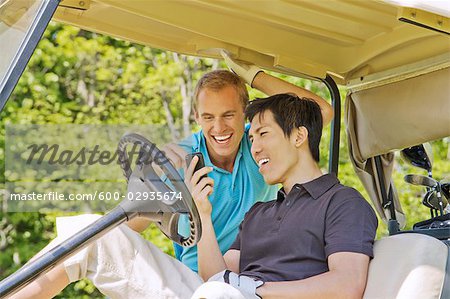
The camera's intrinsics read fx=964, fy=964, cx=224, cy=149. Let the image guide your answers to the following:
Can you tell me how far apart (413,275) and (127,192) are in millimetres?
847

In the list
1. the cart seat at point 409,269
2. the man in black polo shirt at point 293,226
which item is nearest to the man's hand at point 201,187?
the man in black polo shirt at point 293,226

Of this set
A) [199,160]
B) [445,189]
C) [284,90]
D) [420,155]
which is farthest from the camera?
[420,155]

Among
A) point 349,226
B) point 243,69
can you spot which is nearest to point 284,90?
point 243,69

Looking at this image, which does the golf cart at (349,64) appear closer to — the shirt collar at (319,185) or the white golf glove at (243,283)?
the white golf glove at (243,283)

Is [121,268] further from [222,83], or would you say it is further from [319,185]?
[222,83]

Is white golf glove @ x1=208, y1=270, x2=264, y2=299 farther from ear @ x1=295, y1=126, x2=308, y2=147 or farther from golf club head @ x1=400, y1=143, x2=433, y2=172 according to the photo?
golf club head @ x1=400, y1=143, x2=433, y2=172

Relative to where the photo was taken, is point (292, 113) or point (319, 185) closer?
point (319, 185)

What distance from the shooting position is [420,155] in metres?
3.75

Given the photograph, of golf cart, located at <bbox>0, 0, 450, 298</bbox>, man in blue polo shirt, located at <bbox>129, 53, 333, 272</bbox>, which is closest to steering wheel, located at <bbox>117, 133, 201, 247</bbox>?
golf cart, located at <bbox>0, 0, 450, 298</bbox>

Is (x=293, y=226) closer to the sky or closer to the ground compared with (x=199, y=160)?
closer to the ground

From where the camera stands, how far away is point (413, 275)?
Result: 2.63 m

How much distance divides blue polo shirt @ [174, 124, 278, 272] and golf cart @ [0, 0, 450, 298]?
346mm

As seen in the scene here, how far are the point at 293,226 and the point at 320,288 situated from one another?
1.03ft

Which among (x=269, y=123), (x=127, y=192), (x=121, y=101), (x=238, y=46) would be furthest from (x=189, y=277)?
(x=121, y=101)
